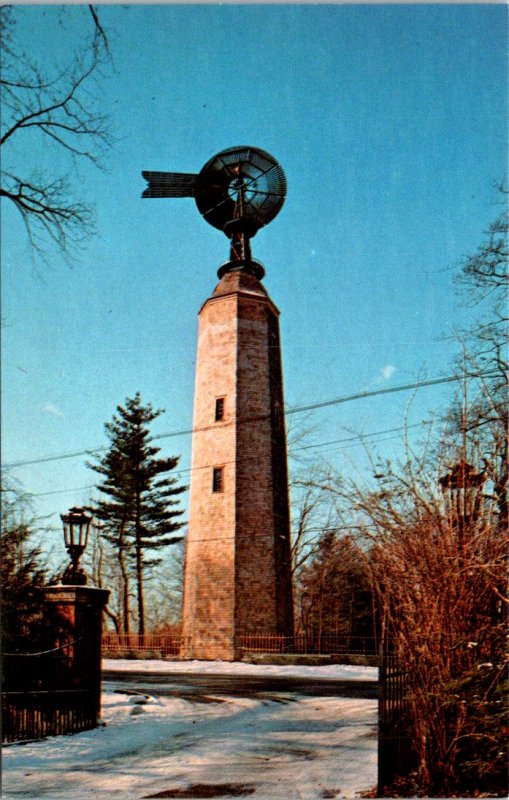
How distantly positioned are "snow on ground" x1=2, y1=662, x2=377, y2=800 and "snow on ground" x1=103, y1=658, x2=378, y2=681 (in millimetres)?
5233

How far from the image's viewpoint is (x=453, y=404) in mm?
5633

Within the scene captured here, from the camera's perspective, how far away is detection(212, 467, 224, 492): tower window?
645 inches

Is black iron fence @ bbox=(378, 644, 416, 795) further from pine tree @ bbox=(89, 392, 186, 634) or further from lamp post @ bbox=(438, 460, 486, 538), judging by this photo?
pine tree @ bbox=(89, 392, 186, 634)

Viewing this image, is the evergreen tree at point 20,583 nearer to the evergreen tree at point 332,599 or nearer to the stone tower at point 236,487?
the stone tower at point 236,487

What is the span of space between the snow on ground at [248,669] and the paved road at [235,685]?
0.76m

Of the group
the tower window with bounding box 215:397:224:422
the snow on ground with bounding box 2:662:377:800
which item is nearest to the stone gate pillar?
the snow on ground with bounding box 2:662:377:800

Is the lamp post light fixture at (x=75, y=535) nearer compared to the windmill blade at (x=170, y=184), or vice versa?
the lamp post light fixture at (x=75, y=535)

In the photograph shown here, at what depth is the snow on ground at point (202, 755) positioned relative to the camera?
4363mm

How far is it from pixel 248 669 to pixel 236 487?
4111 mm

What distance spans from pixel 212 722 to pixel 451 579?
3.81 meters

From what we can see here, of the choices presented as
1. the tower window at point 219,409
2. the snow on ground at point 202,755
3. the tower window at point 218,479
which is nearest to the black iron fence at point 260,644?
the tower window at point 218,479

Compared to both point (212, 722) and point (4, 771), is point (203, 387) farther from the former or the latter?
point (4, 771)

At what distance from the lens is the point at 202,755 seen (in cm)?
521

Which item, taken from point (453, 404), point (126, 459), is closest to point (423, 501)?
point (453, 404)
